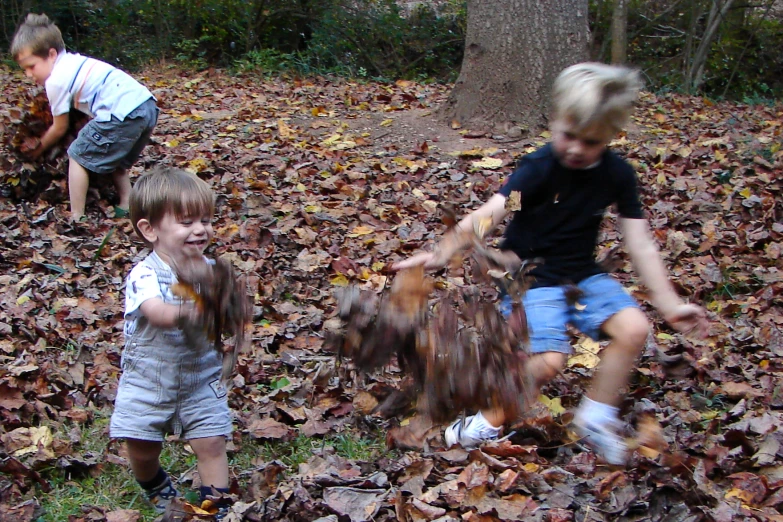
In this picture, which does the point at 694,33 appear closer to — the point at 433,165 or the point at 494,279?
the point at 433,165

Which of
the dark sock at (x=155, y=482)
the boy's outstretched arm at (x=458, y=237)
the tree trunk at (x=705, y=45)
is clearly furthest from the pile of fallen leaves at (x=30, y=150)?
the tree trunk at (x=705, y=45)

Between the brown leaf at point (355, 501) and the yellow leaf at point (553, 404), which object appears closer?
the brown leaf at point (355, 501)

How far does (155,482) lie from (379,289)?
198cm

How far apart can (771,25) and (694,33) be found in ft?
4.44

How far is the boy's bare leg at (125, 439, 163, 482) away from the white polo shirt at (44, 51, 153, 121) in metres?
3.47

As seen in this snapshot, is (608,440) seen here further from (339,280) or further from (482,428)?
(339,280)

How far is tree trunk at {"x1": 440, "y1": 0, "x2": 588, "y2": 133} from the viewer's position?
22.8 ft

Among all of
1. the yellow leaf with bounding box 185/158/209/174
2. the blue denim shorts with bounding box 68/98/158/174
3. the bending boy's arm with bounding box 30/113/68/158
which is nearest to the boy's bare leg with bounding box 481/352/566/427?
the blue denim shorts with bounding box 68/98/158/174

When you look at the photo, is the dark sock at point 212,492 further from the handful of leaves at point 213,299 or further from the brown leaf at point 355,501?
the handful of leaves at point 213,299

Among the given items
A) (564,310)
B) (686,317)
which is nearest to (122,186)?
(564,310)

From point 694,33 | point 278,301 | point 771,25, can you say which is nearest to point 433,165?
point 278,301

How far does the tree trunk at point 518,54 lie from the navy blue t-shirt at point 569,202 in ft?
13.9

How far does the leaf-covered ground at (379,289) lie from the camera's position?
2.66 metres

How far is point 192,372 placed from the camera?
266 centimetres
